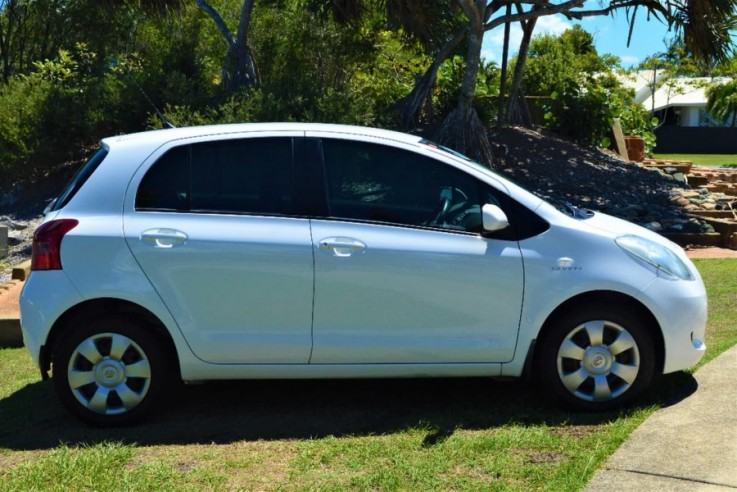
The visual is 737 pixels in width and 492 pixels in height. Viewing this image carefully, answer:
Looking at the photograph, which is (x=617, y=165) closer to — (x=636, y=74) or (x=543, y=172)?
(x=543, y=172)

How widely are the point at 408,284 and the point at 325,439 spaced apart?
97cm

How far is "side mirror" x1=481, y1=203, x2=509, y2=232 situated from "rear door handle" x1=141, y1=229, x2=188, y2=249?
1690 mm

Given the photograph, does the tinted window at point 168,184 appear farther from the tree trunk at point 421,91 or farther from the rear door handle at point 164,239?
the tree trunk at point 421,91

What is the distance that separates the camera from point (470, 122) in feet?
47.3

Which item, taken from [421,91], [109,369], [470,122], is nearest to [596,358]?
[109,369]

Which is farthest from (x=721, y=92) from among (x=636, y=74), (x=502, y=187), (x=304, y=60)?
(x=502, y=187)

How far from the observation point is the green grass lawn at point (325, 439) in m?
4.35

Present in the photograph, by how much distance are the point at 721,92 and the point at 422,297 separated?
45.3 m

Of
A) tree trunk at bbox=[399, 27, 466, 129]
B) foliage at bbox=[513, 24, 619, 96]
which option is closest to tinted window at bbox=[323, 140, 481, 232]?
tree trunk at bbox=[399, 27, 466, 129]

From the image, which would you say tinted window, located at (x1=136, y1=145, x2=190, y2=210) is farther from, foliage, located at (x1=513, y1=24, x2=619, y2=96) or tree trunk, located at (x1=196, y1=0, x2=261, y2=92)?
foliage, located at (x1=513, y1=24, x2=619, y2=96)

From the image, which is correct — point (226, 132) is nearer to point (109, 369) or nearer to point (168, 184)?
point (168, 184)

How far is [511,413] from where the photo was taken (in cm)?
531

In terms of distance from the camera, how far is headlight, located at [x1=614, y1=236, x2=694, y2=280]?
5.28m

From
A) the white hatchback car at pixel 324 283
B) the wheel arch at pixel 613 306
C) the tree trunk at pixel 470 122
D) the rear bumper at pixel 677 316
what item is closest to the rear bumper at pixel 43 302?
the white hatchback car at pixel 324 283
